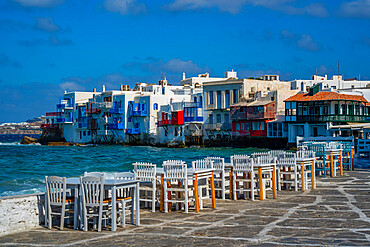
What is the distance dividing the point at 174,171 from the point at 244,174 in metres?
2.75

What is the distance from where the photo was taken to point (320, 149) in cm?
1977

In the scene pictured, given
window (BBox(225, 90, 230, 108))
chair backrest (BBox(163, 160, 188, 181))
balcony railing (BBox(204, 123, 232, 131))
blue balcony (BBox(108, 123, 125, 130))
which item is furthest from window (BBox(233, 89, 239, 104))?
chair backrest (BBox(163, 160, 188, 181))

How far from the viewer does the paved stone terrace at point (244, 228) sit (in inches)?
334

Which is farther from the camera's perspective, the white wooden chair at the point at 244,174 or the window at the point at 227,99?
the window at the point at 227,99

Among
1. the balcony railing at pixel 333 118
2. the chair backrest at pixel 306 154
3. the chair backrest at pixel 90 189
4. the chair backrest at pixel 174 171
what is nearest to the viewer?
the chair backrest at pixel 90 189

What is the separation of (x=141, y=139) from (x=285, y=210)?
2620 inches

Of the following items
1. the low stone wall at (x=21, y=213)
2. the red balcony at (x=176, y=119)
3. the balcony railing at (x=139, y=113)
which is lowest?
the low stone wall at (x=21, y=213)

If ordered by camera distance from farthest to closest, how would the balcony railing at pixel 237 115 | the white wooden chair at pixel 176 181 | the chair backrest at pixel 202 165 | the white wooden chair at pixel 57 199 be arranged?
the balcony railing at pixel 237 115, the chair backrest at pixel 202 165, the white wooden chair at pixel 176 181, the white wooden chair at pixel 57 199

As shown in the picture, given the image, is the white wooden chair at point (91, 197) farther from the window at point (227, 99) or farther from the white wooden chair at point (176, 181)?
the window at point (227, 99)

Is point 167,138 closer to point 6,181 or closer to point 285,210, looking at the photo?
point 6,181

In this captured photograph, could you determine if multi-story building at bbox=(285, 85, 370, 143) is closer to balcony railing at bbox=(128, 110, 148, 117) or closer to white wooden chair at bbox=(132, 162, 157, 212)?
balcony railing at bbox=(128, 110, 148, 117)

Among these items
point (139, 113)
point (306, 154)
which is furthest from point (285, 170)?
point (139, 113)

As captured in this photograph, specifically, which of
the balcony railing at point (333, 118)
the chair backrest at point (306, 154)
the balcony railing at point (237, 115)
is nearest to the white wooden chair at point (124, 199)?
the chair backrest at point (306, 154)

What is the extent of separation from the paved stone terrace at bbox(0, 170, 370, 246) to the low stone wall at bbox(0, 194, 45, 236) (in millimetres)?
296
